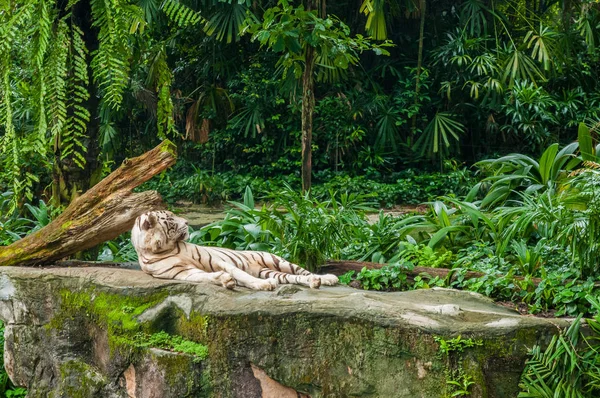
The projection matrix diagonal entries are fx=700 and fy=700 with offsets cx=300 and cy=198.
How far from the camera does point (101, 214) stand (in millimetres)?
5145

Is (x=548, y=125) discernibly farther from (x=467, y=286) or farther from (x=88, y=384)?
(x=88, y=384)

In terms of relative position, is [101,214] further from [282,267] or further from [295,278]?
[295,278]

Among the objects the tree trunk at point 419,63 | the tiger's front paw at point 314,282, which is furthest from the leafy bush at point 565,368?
the tree trunk at point 419,63

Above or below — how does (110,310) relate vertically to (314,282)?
below

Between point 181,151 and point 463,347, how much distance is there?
1205 centimetres

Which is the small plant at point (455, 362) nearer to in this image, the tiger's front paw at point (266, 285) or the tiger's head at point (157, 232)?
the tiger's front paw at point (266, 285)

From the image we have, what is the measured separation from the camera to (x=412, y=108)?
520 inches

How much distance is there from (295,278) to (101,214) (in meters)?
1.58

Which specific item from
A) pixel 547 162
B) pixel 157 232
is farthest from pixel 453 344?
pixel 547 162

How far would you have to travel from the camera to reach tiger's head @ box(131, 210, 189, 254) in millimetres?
4547

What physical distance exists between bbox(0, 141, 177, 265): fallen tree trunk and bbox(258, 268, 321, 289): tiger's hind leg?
3.43ft

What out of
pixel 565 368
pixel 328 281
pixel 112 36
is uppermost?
pixel 112 36

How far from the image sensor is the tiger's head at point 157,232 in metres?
4.55

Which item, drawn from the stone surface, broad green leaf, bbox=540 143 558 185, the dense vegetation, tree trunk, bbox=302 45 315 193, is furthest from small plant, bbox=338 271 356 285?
broad green leaf, bbox=540 143 558 185
